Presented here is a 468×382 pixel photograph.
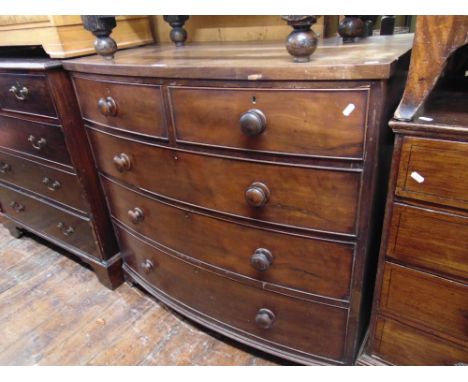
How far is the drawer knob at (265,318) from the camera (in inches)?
39.9

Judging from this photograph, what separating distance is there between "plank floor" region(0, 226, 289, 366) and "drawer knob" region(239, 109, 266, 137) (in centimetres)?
84

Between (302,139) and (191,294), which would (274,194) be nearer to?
(302,139)

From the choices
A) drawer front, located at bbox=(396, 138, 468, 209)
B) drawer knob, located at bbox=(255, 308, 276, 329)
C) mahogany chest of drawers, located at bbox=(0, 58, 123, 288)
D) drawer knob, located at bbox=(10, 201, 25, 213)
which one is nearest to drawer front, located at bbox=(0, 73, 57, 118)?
mahogany chest of drawers, located at bbox=(0, 58, 123, 288)

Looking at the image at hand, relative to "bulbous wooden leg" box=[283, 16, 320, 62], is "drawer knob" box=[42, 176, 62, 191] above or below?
below

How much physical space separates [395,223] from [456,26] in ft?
1.27

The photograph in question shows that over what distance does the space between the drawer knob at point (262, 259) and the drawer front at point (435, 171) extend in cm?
38

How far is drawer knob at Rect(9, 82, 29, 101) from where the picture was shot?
4.10 feet

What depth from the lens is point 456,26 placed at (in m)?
0.59

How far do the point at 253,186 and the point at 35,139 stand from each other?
101cm

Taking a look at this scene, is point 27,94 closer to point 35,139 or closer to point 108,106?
point 35,139

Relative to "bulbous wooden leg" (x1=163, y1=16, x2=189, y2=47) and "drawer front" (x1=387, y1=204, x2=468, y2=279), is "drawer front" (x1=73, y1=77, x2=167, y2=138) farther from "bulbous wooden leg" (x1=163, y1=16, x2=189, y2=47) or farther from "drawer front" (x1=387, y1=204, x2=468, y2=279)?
"drawer front" (x1=387, y1=204, x2=468, y2=279)

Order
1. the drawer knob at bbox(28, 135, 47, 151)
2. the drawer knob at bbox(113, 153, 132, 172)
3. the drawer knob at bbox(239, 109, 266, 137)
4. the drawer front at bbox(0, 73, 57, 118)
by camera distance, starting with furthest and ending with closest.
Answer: the drawer knob at bbox(28, 135, 47, 151) < the drawer front at bbox(0, 73, 57, 118) < the drawer knob at bbox(113, 153, 132, 172) < the drawer knob at bbox(239, 109, 266, 137)

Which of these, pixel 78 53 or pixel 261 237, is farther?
pixel 78 53
